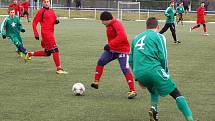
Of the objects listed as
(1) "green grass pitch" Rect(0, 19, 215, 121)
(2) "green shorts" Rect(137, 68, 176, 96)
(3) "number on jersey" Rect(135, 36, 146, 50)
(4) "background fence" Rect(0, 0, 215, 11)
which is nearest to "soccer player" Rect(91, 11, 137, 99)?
(1) "green grass pitch" Rect(0, 19, 215, 121)

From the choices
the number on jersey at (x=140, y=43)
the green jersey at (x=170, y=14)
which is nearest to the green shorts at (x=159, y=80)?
the number on jersey at (x=140, y=43)

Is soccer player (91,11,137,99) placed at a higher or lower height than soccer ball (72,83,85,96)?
higher

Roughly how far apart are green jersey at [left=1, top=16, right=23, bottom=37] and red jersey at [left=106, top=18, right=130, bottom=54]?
7.05 m

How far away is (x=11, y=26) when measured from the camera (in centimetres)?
1678

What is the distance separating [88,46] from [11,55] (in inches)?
178

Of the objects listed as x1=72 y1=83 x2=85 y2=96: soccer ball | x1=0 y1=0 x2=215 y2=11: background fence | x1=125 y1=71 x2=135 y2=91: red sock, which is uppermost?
x1=0 y1=0 x2=215 y2=11: background fence

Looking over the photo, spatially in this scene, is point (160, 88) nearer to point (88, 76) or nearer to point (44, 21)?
point (88, 76)

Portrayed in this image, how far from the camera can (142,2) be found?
204 ft

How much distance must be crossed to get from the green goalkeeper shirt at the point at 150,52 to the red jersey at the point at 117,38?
2.40m

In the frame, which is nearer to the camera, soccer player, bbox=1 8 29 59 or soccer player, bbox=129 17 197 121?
soccer player, bbox=129 17 197 121

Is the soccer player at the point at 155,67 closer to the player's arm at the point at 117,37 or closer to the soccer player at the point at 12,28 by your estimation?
the player's arm at the point at 117,37

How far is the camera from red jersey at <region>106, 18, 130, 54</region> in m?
10.0

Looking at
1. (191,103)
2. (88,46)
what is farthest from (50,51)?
(88,46)

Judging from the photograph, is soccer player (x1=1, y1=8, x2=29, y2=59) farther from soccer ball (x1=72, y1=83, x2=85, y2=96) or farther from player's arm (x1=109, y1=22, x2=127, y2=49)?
player's arm (x1=109, y1=22, x2=127, y2=49)
